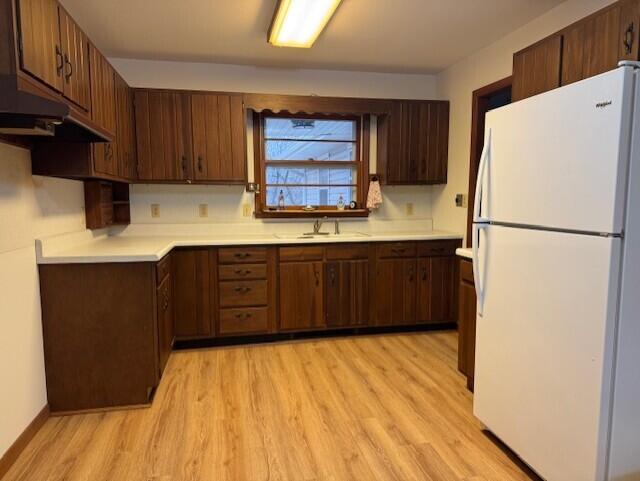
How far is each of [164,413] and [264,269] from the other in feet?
4.56

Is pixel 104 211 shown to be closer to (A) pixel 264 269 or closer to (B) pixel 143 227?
(B) pixel 143 227

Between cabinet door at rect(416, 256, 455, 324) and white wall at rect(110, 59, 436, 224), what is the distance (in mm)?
769

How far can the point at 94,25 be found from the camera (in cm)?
293

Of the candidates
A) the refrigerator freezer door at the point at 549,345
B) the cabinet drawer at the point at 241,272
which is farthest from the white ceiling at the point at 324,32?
the cabinet drawer at the point at 241,272

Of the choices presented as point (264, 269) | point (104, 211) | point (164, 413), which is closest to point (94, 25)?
point (104, 211)

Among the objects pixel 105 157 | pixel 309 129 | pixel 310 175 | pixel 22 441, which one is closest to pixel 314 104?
pixel 309 129

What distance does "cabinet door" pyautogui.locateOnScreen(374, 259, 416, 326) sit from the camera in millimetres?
3717

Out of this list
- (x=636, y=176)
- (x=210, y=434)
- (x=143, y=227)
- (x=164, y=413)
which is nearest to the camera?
(x=636, y=176)

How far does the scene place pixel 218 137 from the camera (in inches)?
141

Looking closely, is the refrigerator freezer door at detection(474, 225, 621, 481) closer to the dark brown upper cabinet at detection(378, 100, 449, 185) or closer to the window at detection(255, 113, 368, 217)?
the dark brown upper cabinet at detection(378, 100, 449, 185)

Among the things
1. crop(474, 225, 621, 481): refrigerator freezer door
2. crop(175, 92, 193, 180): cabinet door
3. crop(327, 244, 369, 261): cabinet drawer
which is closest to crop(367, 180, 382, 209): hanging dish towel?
crop(327, 244, 369, 261): cabinet drawer

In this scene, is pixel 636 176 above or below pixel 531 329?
above

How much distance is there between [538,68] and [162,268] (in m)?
2.56

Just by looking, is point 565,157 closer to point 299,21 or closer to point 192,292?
point 299,21
